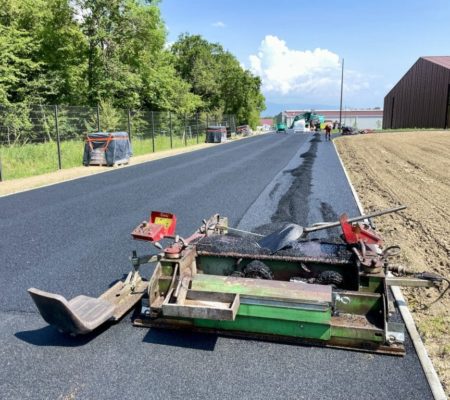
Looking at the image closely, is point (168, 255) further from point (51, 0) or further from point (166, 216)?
point (51, 0)

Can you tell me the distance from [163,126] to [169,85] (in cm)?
739

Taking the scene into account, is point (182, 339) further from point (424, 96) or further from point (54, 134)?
point (424, 96)

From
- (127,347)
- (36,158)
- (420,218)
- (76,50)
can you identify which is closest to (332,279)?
(127,347)

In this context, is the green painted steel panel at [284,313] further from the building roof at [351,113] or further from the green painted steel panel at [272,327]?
the building roof at [351,113]

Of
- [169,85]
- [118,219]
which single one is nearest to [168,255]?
[118,219]

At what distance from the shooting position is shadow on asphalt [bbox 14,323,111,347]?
149 inches

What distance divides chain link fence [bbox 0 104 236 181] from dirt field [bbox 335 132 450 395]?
34.3ft

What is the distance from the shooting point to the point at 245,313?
3641mm

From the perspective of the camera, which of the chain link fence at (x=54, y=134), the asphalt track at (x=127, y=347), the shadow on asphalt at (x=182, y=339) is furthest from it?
the chain link fence at (x=54, y=134)

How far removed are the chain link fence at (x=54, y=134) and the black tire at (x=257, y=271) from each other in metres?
11.4

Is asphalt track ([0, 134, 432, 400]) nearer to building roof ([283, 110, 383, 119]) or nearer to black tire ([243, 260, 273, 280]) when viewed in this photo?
black tire ([243, 260, 273, 280])

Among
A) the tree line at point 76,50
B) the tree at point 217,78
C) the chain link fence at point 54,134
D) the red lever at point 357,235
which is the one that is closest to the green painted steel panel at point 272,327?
the red lever at point 357,235

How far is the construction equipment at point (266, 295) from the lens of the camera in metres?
3.51

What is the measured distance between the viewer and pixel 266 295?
12.0 feet
